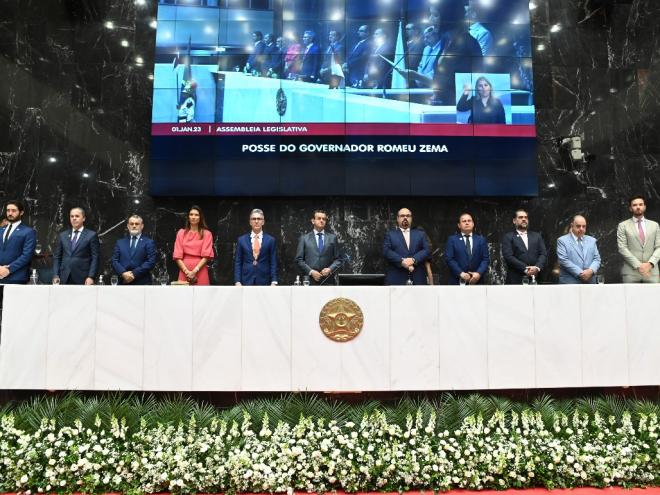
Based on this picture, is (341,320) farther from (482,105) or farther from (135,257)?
(482,105)

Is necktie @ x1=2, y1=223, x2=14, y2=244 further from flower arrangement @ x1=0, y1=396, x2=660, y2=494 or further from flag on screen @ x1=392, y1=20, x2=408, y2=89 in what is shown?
flag on screen @ x1=392, y1=20, x2=408, y2=89

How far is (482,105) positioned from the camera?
7027 mm

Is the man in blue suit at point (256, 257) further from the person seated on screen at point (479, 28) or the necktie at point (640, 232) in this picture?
the person seated on screen at point (479, 28)

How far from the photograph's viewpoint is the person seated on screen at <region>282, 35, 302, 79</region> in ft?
23.0

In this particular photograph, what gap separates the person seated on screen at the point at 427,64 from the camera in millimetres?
7031

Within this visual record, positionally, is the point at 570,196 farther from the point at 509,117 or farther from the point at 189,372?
the point at 189,372

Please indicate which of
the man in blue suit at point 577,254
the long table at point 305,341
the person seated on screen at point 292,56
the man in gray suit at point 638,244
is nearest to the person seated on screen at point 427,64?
the person seated on screen at point 292,56

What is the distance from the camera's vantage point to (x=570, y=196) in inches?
289

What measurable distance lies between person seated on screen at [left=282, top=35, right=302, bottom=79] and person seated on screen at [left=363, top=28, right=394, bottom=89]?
1.01 meters

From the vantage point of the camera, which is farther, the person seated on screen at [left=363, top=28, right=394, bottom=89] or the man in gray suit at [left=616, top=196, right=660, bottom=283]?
the person seated on screen at [left=363, top=28, right=394, bottom=89]

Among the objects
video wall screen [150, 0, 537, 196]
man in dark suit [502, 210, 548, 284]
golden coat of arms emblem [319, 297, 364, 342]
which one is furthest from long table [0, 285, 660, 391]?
video wall screen [150, 0, 537, 196]

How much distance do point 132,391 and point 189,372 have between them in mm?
515

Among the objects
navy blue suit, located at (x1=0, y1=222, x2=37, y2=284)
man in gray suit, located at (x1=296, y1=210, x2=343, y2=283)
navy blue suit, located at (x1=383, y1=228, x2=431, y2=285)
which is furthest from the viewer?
navy blue suit, located at (x1=383, y1=228, x2=431, y2=285)

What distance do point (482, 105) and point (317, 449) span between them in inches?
217
